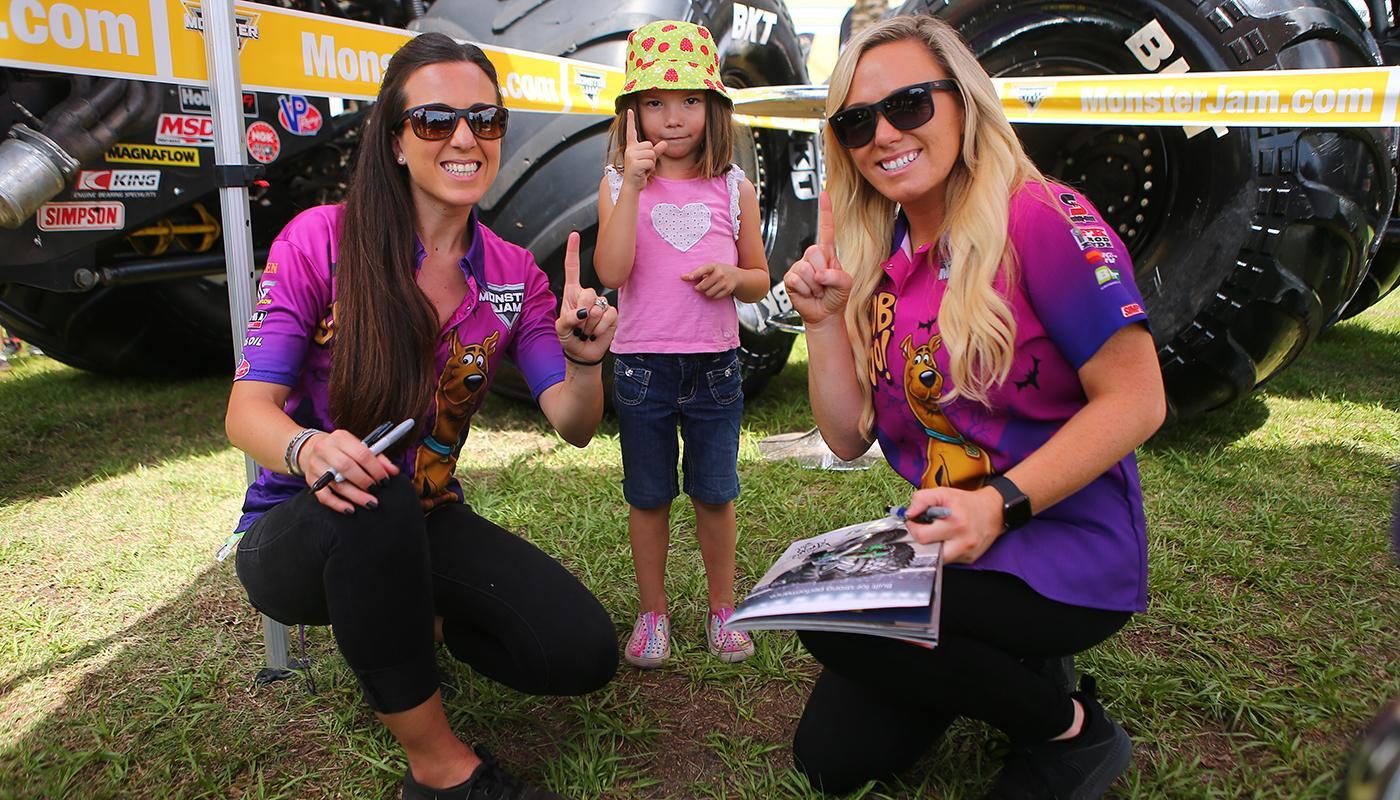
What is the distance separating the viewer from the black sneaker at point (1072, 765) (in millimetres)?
1581

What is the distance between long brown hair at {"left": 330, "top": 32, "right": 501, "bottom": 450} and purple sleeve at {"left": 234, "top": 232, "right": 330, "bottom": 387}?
55 mm

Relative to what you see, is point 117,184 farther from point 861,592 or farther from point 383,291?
point 861,592

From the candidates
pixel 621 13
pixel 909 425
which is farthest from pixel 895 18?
pixel 621 13

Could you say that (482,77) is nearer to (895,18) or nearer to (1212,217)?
(895,18)

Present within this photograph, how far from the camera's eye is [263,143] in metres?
3.27

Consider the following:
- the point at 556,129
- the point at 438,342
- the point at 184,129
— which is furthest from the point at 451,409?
the point at 184,129

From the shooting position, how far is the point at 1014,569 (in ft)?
Result: 4.92

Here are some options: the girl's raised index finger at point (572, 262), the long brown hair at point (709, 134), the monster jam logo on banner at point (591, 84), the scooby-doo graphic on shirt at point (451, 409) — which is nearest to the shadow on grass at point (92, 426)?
the monster jam logo on banner at point (591, 84)

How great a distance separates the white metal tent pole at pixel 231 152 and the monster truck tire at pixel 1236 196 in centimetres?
253

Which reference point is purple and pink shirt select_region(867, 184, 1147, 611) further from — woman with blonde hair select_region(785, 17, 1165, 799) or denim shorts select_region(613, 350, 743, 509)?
denim shorts select_region(613, 350, 743, 509)

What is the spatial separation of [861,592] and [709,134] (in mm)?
1259

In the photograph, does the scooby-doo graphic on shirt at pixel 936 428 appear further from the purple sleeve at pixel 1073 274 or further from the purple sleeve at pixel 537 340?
the purple sleeve at pixel 537 340

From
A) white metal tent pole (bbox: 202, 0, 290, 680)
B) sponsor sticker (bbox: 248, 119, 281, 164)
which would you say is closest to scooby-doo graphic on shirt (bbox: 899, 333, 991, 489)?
white metal tent pole (bbox: 202, 0, 290, 680)

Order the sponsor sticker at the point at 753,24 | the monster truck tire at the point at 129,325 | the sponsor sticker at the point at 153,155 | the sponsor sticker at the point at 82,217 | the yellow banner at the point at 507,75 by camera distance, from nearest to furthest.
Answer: the yellow banner at the point at 507,75
the sponsor sticker at the point at 82,217
the sponsor sticker at the point at 153,155
the sponsor sticker at the point at 753,24
the monster truck tire at the point at 129,325
